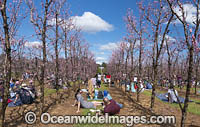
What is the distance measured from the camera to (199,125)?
6.85 metres

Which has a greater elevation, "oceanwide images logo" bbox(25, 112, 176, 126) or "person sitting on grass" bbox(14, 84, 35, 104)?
"person sitting on grass" bbox(14, 84, 35, 104)

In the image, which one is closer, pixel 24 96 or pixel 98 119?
pixel 98 119

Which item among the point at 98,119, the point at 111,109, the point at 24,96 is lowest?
the point at 98,119

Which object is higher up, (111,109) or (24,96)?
(24,96)

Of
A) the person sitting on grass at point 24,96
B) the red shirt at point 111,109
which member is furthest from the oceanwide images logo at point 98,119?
the person sitting on grass at point 24,96

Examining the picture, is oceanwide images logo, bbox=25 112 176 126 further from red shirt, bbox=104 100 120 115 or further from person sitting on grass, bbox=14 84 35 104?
person sitting on grass, bbox=14 84 35 104

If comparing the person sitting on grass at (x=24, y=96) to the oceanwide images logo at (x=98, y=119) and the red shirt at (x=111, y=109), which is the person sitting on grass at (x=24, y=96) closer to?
the oceanwide images logo at (x=98, y=119)

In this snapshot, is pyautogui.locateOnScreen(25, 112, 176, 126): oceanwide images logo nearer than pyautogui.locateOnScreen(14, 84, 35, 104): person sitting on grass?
Yes

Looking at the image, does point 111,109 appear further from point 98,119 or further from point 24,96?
point 24,96

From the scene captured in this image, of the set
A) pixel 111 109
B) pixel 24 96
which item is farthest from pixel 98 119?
pixel 24 96

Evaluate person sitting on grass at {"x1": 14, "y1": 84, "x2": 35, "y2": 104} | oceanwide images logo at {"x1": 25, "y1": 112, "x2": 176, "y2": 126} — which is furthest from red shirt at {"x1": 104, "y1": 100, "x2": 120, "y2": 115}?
person sitting on grass at {"x1": 14, "y1": 84, "x2": 35, "y2": 104}

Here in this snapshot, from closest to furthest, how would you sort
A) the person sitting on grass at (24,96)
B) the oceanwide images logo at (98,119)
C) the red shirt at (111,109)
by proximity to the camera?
the oceanwide images logo at (98,119) < the red shirt at (111,109) < the person sitting on grass at (24,96)

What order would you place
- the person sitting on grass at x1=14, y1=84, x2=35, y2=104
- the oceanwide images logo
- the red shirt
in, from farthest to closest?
1. the person sitting on grass at x1=14, y1=84, x2=35, y2=104
2. the red shirt
3. the oceanwide images logo

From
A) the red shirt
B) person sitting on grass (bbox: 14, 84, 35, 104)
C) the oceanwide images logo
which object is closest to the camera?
the oceanwide images logo
